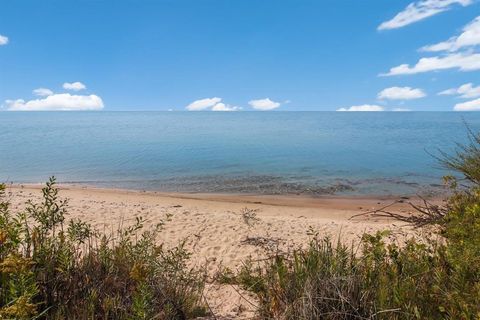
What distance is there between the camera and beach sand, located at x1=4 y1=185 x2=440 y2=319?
26.1 ft

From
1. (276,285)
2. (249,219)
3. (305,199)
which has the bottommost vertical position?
(305,199)

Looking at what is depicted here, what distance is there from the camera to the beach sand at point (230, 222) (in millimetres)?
7941

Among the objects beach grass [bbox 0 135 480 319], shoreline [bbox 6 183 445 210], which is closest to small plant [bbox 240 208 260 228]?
shoreline [bbox 6 183 445 210]

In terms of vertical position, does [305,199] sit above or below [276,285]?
below

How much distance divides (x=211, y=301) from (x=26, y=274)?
304 cm

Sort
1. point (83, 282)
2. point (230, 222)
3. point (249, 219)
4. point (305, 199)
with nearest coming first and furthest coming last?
point (83, 282) → point (230, 222) → point (249, 219) → point (305, 199)

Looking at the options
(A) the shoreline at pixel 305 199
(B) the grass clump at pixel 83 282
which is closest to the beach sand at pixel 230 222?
(A) the shoreline at pixel 305 199

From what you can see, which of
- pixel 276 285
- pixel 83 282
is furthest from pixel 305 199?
pixel 83 282

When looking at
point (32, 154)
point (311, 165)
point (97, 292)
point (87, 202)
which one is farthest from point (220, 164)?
point (97, 292)

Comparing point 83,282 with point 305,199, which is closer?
point 83,282

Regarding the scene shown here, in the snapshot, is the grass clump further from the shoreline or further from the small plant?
the shoreline

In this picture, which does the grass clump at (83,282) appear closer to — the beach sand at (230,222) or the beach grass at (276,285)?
the beach grass at (276,285)

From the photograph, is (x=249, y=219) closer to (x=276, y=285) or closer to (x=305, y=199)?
(x=305, y=199)

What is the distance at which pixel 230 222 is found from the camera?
1162 cm
